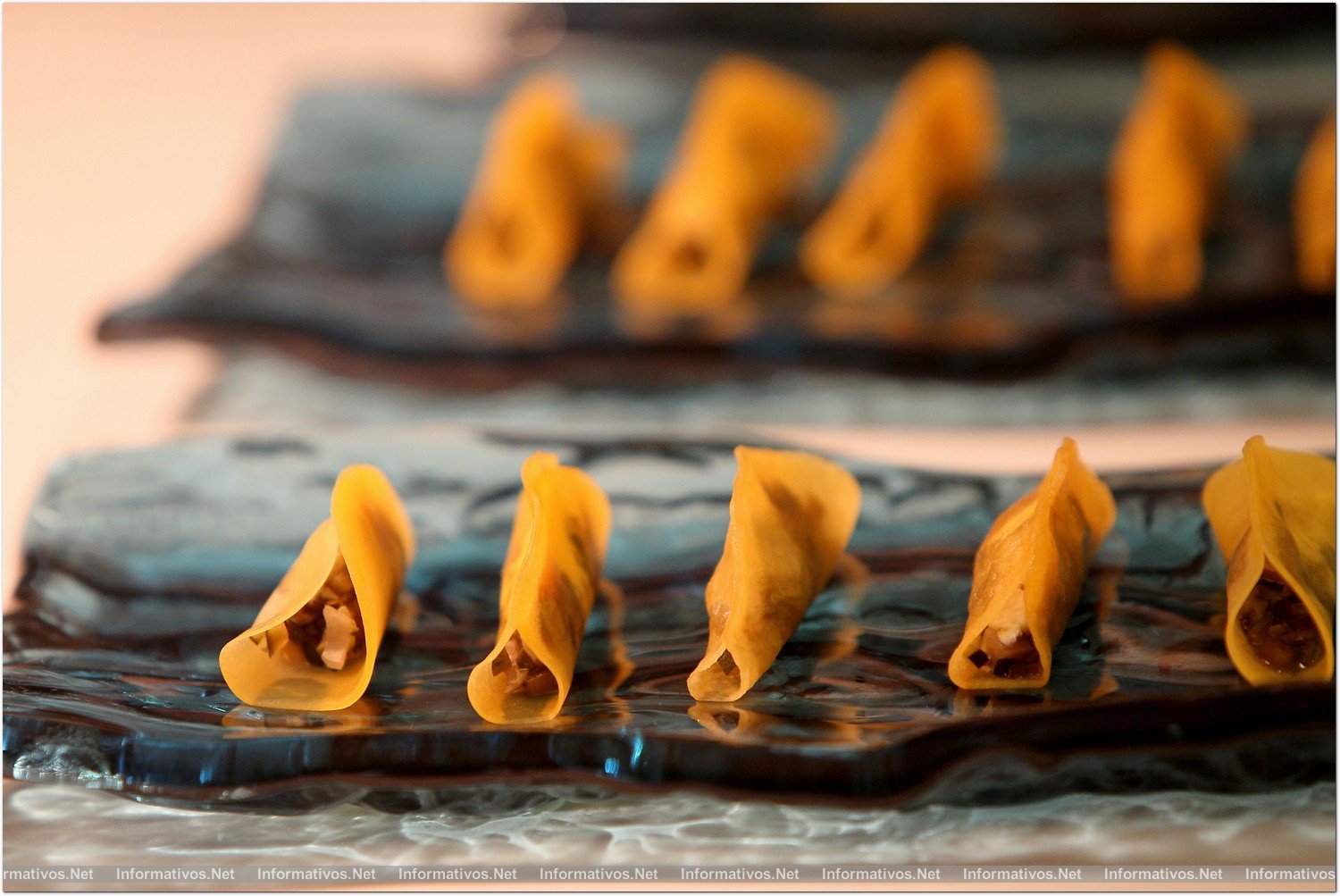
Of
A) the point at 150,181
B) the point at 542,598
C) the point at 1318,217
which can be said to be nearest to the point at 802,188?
the point at 1318,217

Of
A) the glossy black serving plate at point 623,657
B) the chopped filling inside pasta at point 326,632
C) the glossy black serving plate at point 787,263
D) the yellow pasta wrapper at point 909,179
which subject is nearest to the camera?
the glossy black serving plate at point 623,657

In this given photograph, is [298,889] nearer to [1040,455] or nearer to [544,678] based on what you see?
[544,678]

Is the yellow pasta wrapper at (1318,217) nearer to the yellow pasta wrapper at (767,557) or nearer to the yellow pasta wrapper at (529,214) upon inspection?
the yellow pasta wrapper at (767,557)

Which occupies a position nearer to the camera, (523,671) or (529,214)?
(523,671)

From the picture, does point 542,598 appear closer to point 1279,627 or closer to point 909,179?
point 1279,627

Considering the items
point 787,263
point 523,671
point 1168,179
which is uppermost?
point 1168,179

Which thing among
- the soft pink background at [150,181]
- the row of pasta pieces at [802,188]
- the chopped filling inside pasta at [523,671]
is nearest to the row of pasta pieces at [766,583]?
the chopped filling inside pasta at [523,671]

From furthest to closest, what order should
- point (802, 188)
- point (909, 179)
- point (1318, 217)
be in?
1. point (802, 188)
2. point (909, 179)
3. point (1318, 217)

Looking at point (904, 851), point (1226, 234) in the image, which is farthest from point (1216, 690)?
point (1226, 234)
